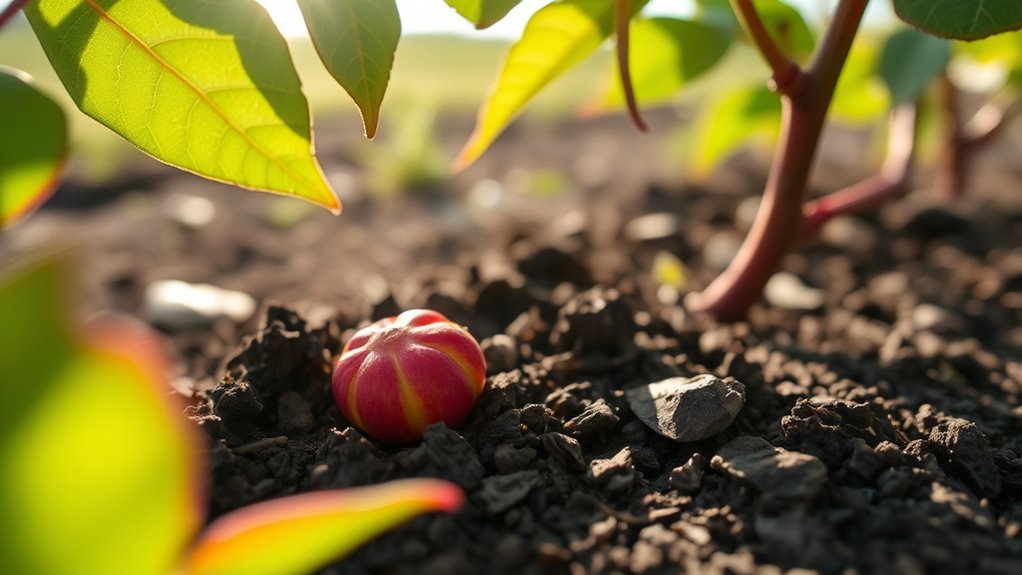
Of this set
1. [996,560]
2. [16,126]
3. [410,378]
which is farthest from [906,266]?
[16,126]

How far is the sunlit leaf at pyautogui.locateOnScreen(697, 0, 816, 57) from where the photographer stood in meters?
0.99

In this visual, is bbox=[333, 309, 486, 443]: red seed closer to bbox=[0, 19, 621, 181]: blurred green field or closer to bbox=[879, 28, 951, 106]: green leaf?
bbox=[879, 28, 951, 106]: green leaf

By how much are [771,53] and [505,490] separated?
522mm

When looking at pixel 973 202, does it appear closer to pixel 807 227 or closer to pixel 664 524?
pixel 807 227

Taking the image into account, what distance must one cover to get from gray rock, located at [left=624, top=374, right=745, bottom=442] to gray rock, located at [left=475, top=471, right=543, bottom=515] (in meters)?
0.14

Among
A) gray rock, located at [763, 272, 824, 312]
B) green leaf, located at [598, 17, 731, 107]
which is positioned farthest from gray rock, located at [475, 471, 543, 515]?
gray rock, located at [763, 272, 824, 312]

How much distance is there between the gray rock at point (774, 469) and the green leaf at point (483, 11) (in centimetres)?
41

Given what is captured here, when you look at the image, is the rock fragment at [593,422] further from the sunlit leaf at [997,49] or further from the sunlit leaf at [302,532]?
the sunlit leaf at [997,49]

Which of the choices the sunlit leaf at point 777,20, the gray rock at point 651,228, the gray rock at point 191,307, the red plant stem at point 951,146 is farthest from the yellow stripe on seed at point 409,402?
the red plant stem at point 951,146

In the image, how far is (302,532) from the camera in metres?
0.42

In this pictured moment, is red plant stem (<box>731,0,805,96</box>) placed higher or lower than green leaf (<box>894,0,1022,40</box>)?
lower

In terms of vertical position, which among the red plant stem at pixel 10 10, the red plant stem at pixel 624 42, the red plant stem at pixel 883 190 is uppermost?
the red plant stem at pixel 624 42

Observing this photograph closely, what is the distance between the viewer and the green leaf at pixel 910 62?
1176mm

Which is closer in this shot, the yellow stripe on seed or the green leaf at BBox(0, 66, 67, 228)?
the green leaf at BBox(0, 66, 67, 228)
